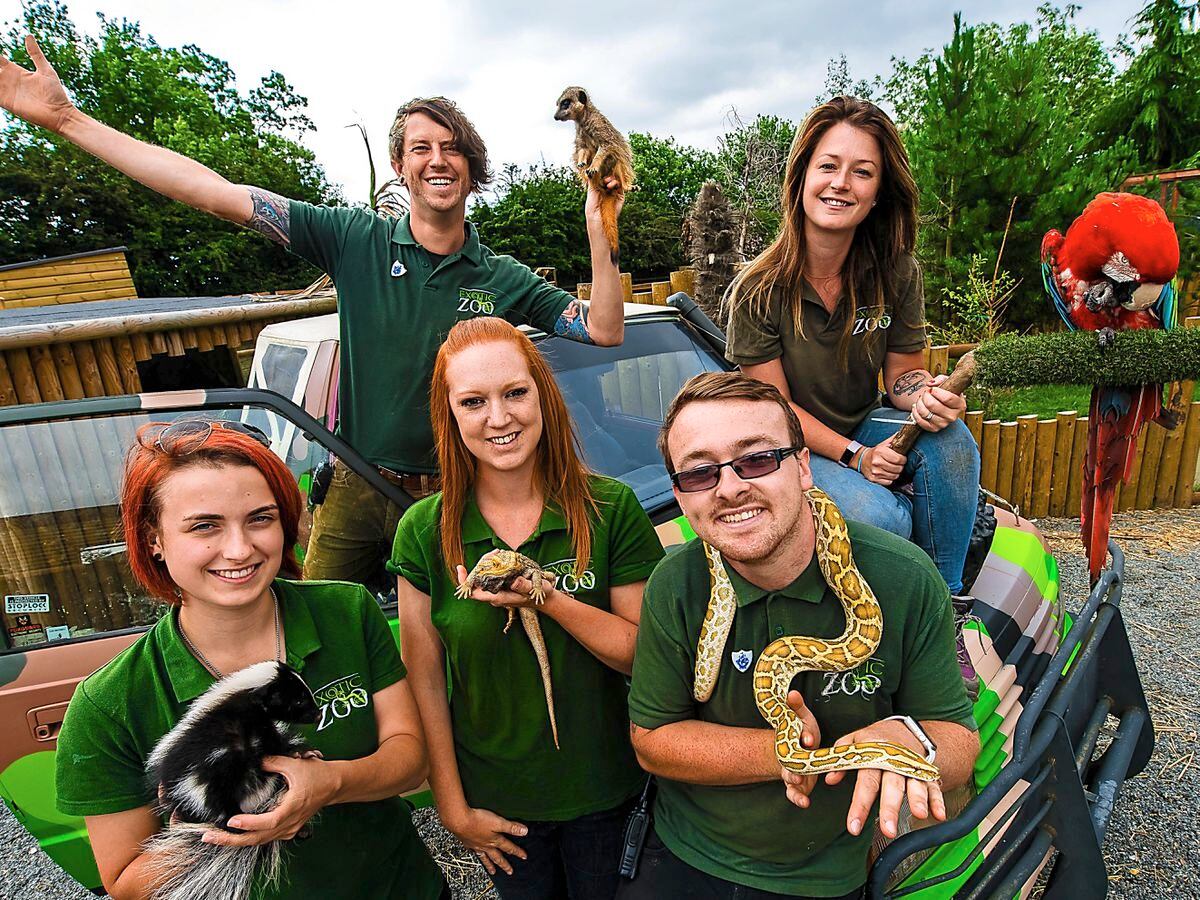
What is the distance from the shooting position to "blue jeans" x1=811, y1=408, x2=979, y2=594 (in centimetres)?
222

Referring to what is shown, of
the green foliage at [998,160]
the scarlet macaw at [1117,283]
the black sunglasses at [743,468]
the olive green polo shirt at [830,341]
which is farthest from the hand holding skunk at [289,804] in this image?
the green foliage at [998,160]

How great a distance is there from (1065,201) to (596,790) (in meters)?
9.33

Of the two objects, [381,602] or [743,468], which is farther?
[381,602]

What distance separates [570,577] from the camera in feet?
5.89

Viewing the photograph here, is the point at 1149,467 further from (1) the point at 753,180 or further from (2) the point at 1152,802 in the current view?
(1) the point at 753,180

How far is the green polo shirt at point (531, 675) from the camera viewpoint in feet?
5.80

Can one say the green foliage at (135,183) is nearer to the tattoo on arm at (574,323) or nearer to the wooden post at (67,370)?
the wooden post at (67,370)

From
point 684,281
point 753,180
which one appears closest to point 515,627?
point 684,281

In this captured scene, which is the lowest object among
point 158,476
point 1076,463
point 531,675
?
point 1076,463

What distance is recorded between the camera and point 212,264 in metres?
24.8

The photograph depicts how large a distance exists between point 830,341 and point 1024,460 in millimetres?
5081

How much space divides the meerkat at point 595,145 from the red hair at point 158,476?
1.29m

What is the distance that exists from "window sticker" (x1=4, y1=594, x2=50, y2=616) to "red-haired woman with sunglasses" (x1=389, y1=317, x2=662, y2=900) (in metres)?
1.48

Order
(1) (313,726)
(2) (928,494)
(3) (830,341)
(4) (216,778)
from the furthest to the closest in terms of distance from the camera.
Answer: (3) (830,341)
(2) (928,494)
(1) (313,726)
(4) (216,778)
